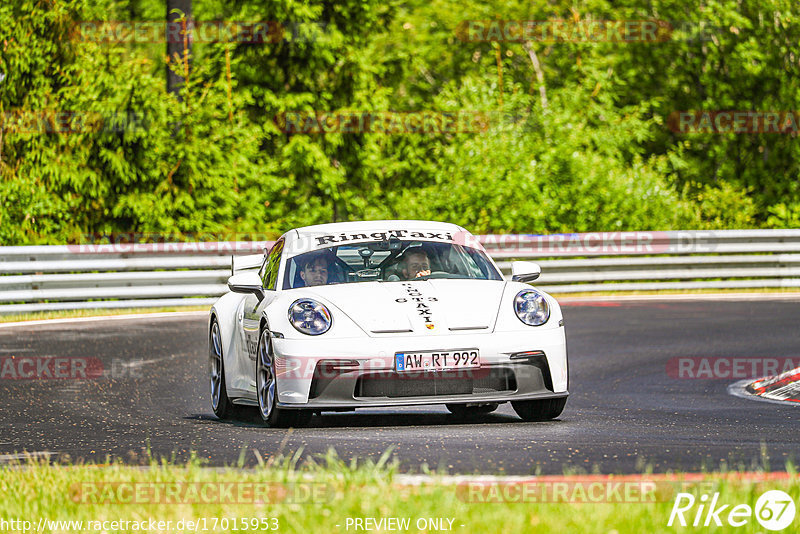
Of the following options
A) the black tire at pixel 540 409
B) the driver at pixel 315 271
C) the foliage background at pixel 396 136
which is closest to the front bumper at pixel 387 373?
the black tire at pixel 540 409

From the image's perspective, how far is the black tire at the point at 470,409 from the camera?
10.2 metres

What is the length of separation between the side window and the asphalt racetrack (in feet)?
3.21

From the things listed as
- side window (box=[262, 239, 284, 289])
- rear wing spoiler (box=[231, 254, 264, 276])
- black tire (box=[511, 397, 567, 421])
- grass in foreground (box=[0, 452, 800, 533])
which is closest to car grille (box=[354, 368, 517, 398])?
black tire (box=[511, 397, 567, 421])

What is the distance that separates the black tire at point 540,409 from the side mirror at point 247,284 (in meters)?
1.85

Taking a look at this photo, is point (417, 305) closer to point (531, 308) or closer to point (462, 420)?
point (531, 308)

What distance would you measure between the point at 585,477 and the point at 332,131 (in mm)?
28192

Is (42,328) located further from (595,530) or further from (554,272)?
(595,530)

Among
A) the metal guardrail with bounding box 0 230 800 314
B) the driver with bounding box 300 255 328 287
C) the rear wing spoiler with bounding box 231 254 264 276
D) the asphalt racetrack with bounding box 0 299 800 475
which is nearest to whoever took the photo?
the asphalt racetrack with bounding box 0 299 800 475

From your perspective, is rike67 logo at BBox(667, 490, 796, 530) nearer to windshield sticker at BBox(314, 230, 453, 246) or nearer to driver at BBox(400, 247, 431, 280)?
driver at BBox(400, 247, 431, 280)

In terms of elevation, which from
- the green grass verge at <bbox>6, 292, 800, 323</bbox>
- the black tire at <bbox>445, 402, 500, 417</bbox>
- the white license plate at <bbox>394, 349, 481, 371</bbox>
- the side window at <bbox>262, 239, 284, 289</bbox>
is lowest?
the green grass verge at <bbox>6, 292, 800, 323</bbox>

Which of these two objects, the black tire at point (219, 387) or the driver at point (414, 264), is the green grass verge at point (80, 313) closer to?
the black tire at point (219, 387)

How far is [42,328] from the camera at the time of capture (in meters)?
18.3

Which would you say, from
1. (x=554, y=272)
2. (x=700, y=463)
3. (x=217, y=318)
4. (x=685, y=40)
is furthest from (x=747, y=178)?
(x=700, y=463)

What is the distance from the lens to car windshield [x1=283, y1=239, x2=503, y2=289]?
31.4 feet
